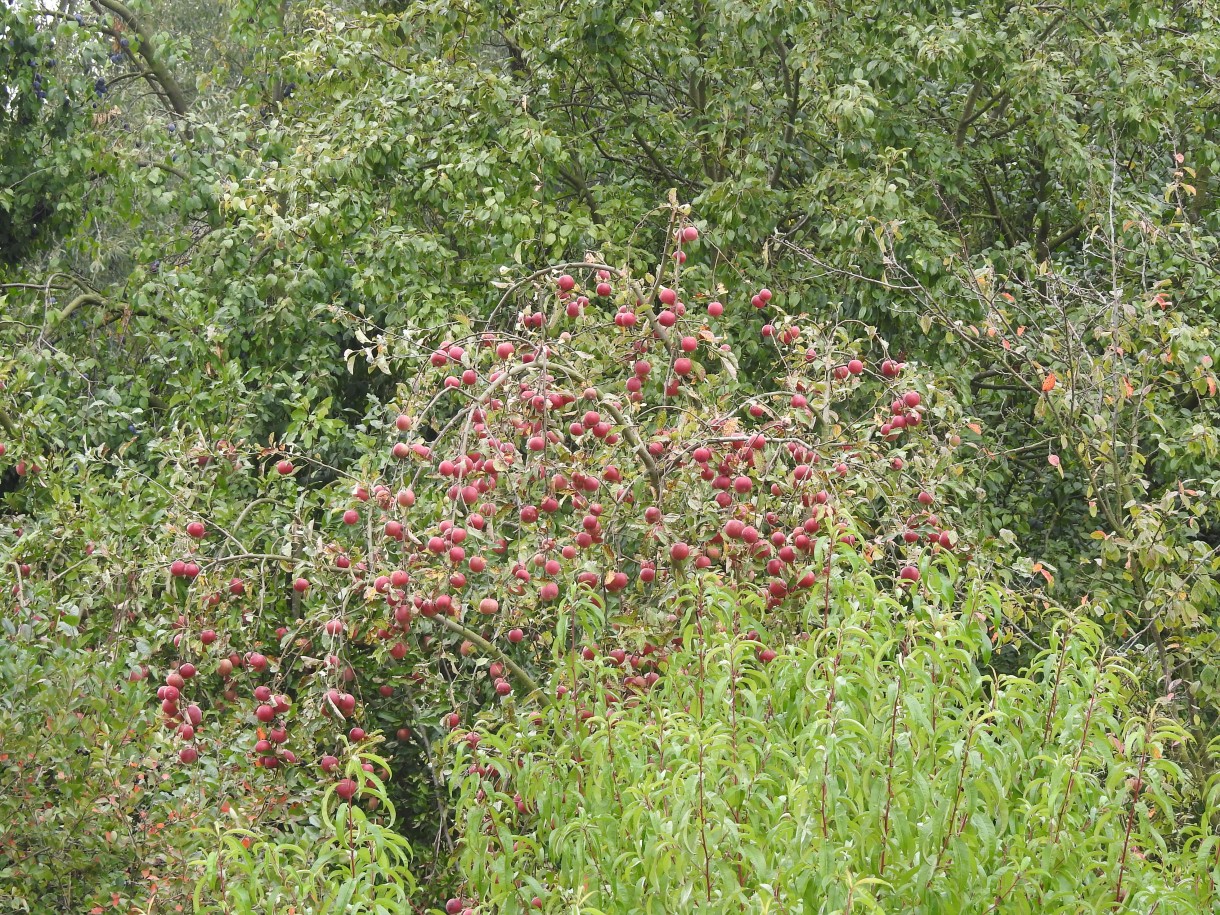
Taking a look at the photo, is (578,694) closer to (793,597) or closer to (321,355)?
(793,597)

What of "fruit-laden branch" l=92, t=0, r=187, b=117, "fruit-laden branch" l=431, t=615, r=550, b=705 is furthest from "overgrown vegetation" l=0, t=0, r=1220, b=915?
"fruit-laden branch" l=92, t=0, r=187, b=117

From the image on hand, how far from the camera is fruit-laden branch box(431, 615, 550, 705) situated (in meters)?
4.13

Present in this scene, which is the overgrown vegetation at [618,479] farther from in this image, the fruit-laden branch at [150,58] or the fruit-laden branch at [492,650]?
the fruit-laden branch at [150,58]

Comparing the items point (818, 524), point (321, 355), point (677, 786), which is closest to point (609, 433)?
point (818, 524)

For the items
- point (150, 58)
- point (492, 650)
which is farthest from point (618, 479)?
point (150, 58)

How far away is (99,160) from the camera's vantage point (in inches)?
359

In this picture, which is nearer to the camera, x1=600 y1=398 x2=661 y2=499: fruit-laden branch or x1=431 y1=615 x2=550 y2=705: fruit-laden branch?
x1=431 y1=615 x2=550 y2=705: fruit-laden branch

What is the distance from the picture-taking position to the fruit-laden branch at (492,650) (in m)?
4.13

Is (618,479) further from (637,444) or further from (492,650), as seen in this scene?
(492,650)

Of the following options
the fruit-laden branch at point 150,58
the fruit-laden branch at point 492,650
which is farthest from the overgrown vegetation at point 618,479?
the fruit-laden branch at point 150,58

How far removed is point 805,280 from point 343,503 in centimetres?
338

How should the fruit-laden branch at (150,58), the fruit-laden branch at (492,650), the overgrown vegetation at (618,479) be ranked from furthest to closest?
the fruit-laden branch at (150,58) < the fruit-laden branch at (492,650) < the overgrown vegetation at (618,479)

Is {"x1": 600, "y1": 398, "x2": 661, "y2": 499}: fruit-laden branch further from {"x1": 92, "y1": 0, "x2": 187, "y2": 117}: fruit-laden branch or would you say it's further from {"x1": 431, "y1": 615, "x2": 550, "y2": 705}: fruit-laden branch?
{"x1": 92, "y1": 0, "x2": 187, "y2": 117}: fruit-laden branch

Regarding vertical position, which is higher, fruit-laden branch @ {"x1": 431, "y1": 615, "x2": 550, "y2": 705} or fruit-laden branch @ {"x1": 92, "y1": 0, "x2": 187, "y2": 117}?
fruit-laden branch @ {"x1": 92, "y1": 0, "x2": 187, "y2": 117}
